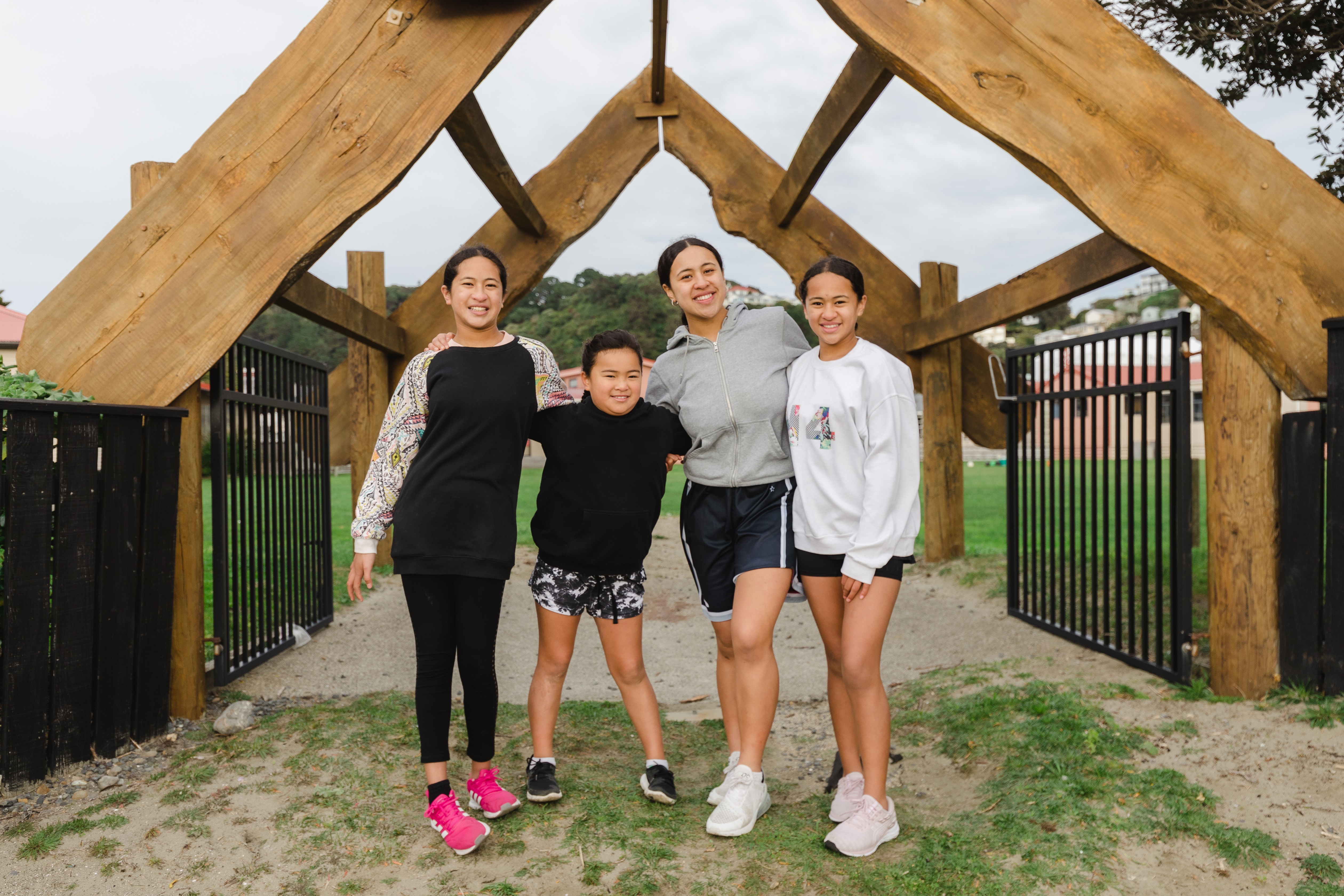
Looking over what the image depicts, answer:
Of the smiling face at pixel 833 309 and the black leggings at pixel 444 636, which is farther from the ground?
the smiling face at pixel 833 309

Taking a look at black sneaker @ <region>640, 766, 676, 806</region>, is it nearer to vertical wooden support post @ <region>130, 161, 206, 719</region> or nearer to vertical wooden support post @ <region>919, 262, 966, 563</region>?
vertical wooden support post @ <region>130, 161, 206, 719</region>

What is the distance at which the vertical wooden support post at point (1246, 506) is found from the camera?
11.8 ft

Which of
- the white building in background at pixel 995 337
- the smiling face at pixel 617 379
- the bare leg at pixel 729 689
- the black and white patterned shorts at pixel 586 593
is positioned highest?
the white building in background at pixel 995 337

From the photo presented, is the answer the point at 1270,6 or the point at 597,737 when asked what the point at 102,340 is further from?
the point at 1270,6

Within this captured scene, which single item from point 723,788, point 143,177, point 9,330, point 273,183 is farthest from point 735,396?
point 9,330

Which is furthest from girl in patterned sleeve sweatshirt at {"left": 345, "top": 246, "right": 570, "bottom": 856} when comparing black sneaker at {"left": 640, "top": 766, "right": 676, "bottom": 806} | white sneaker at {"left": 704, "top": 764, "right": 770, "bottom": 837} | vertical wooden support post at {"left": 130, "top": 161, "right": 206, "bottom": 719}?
vertical wooden support post at {"left": 130, "top": 161, "right": 206, "bottom": 719}

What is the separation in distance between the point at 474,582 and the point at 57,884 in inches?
54.9

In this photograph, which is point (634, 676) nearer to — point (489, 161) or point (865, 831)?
point (865, 831)

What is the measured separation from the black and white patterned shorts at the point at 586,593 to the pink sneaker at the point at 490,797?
1.90 ft

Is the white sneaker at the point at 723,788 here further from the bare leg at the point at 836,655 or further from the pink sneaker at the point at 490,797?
the pink sneaker at the point at 490,797

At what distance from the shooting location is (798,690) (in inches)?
186

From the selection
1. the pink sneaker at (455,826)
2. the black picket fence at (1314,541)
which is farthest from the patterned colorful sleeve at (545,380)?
the black picket fence at (1314,541)

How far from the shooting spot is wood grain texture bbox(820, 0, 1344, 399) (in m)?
3.38

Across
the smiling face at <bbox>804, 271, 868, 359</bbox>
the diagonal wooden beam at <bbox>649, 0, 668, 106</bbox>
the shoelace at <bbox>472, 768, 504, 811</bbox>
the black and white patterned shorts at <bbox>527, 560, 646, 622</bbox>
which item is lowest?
the shoelace at <bbox>472, 768, 504, 811</bbox>
